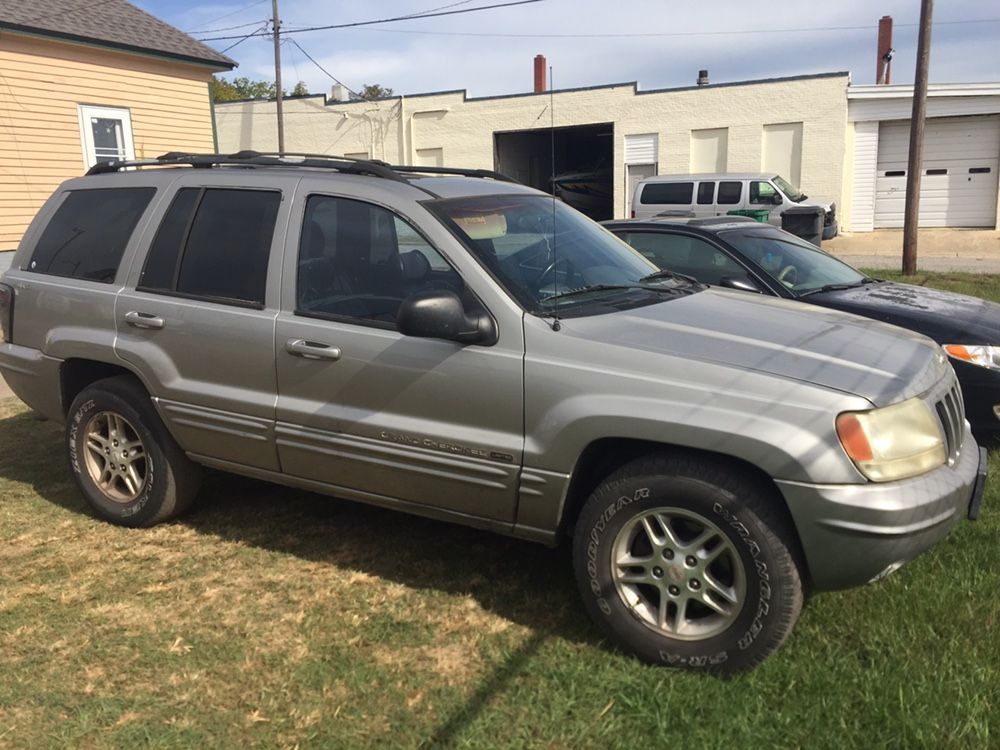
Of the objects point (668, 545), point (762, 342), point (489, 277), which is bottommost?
point (668, 545)

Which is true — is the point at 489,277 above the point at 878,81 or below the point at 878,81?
below

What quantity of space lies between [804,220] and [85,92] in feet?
48.7

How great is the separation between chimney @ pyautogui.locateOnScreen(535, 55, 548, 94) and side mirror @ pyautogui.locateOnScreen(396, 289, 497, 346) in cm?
3344

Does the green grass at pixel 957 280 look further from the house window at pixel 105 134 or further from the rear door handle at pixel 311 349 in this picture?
the house window at pixel 105 134

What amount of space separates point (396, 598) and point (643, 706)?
4.21ft

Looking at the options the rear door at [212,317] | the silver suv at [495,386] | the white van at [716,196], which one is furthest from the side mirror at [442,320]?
the white van at [716,196]

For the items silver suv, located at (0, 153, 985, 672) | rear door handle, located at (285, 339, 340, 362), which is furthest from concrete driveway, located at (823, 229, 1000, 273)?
rear door handle, located at (285, 339, 340, 362)

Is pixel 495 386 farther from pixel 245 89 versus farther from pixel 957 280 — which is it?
pixel 245 89

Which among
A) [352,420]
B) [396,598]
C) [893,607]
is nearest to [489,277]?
[352,420]

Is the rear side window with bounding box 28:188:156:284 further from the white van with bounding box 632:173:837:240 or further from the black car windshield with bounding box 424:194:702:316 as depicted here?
the white van with bounding box 632:173:837:240

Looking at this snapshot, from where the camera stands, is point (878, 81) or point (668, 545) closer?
point (668, 545)

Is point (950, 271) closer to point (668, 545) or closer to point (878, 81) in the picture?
point (668, 545)

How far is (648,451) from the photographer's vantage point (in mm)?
3242

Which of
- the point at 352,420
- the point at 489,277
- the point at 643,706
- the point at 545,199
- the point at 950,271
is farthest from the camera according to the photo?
the point at 950,271
